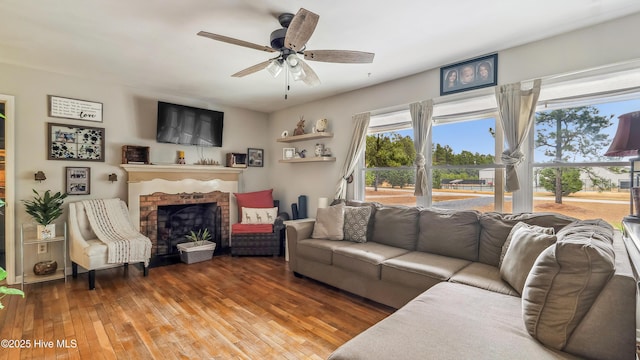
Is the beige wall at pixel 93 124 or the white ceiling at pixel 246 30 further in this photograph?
the beige wall at pixel 93 124

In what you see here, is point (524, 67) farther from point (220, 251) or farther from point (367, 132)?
point (220, 251)

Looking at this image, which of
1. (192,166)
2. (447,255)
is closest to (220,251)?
(192,166)

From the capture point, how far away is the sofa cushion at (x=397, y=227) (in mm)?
3193

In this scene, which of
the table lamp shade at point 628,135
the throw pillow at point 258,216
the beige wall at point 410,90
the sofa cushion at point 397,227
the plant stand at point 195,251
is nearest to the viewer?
the table lamp shade at point 628,135

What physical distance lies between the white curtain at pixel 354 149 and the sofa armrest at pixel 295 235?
2.56 feet

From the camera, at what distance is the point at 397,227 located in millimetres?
3293

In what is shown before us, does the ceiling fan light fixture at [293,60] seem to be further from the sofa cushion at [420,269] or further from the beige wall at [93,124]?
the beige wall at [93,124]

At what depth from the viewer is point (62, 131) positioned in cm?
371

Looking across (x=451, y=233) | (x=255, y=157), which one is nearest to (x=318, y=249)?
(x=451, y=233)

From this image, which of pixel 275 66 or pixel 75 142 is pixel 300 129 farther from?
pixel 75 142

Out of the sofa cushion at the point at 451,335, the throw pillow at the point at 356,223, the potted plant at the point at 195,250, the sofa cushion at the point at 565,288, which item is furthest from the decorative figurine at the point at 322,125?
the sofa cushion at the point at 565,288

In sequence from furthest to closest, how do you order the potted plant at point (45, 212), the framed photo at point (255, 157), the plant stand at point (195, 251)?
the framed photo at point (255, 157), the plant stand at point (195, 251), the potted plant at point (45, 212)

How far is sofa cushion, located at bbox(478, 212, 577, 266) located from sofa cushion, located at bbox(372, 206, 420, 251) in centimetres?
67

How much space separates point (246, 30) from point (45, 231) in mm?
3257
